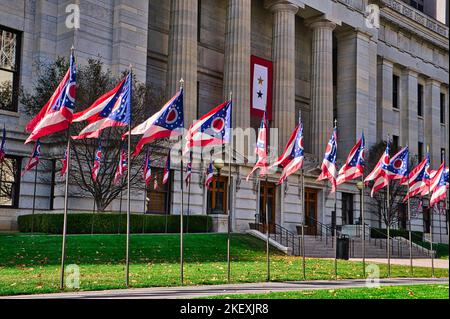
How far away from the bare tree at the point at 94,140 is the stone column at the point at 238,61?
1009 cm

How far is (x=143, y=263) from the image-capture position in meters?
22.7

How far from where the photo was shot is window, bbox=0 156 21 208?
3050 centimetres

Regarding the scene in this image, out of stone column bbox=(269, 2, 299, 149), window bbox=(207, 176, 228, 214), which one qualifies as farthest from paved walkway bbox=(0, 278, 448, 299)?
stone column bbox=(269, 2, 299, 149)

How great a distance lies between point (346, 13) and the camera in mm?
50281

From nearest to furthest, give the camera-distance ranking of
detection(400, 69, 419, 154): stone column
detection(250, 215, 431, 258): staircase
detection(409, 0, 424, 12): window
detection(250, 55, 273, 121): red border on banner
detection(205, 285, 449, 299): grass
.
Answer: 1. detection(205, 285, 449, 299): grass
2. detection(250, 215, 431, 258): staircase
3. detection(250, 55, 273, 121): red border on banner
4. detection(400, 69, 419, 154): stone column
5. detection(409, 0, 424, 12): window

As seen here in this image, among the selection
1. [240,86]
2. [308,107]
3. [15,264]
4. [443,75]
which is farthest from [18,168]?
[443,75]

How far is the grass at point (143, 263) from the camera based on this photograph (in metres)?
16.3

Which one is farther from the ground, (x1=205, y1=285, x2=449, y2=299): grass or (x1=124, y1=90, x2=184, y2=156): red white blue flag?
(x1=124, y1=90, x2=184, y2=156): red white blue flag

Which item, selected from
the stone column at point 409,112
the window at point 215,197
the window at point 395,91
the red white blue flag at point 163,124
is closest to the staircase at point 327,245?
the window at point 215,197

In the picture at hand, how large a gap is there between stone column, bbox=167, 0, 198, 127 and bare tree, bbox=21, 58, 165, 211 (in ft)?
21.5

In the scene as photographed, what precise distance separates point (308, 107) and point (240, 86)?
43.8ft

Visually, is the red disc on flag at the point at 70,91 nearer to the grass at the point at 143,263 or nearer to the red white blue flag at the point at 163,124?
the red white blue flag at the point at 163,124

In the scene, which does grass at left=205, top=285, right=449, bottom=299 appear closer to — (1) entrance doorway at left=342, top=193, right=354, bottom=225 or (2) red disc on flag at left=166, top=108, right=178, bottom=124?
(2) red disc on flag at left=166, top=108, right=178, bottom=124

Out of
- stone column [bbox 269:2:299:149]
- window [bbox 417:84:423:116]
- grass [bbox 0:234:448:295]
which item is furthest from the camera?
window [bbox 417:84:423:116]
